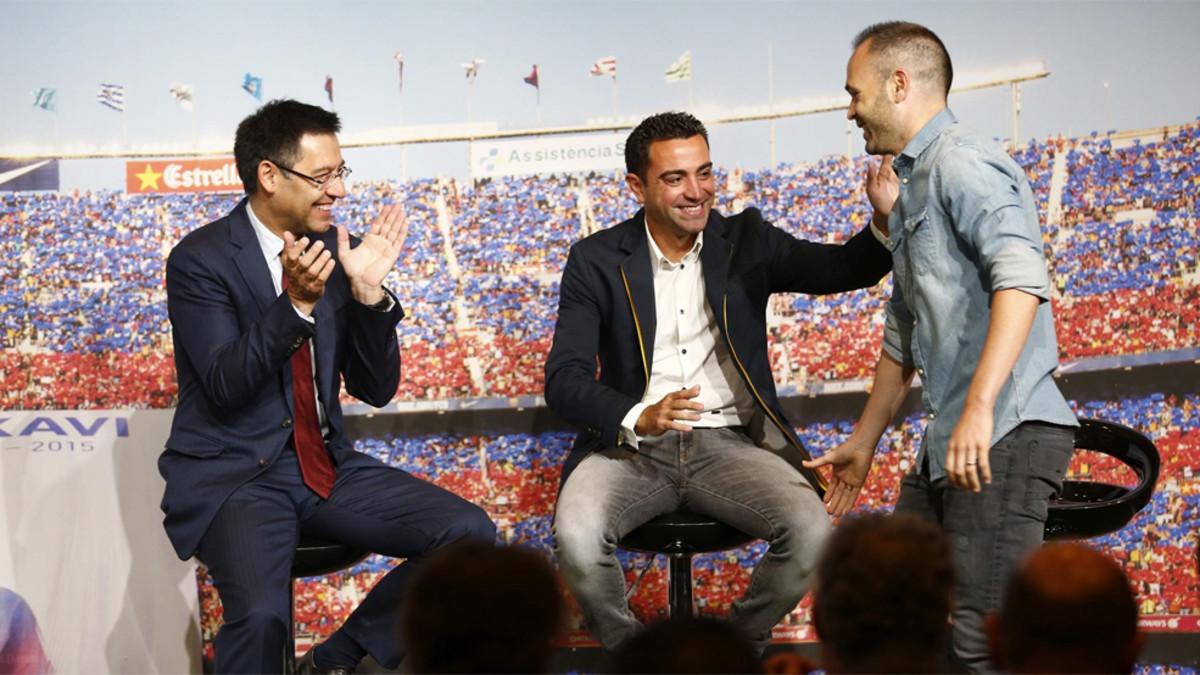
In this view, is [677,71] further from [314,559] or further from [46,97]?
[46,97]

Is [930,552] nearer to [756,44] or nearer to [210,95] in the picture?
[756,44]

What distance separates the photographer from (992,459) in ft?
7.98

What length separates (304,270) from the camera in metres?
2.87

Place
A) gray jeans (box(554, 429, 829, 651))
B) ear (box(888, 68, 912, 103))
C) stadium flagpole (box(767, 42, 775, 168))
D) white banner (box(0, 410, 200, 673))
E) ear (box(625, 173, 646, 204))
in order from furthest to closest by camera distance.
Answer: stadium flagpole (box(767, 42, 775, 168))
white banner (box(0, 410, 200, 673))
ear (box(625, 173, 646, 204))
gray jeans (box(554, 429, 829, 651))
ear (box(888, 68, 912, 103))

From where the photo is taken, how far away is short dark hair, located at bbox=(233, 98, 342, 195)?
3270 mm

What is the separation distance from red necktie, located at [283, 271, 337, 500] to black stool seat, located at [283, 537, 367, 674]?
0.14 m

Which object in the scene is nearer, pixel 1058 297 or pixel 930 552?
pixel 930 552

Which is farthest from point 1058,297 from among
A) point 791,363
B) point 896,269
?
point 896,269

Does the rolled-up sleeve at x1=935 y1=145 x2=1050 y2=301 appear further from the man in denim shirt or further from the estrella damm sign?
the estrella damm sign

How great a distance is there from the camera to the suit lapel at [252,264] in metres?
3.18

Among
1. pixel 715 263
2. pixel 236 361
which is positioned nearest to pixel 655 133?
pixel 715 263

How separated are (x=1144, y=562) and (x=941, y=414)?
2174 mm

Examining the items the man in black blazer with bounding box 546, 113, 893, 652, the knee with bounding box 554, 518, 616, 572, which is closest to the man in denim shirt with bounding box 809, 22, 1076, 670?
the man in black blazer with bounding box 546, 113, 893, 652

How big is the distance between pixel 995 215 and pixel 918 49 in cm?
53
